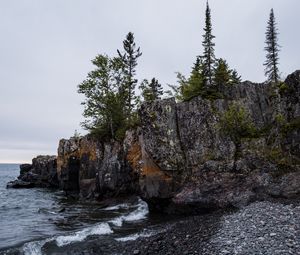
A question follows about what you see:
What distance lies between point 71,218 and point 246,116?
1815 centimetres

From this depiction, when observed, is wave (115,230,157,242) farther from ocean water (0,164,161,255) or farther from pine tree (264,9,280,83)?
pine tree (264,9,280,83)

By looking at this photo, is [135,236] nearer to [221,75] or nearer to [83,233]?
[83,233]

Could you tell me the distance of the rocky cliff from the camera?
83.1 ft

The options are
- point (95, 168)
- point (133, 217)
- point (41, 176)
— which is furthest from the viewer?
point (41, 176)

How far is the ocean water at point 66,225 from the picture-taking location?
69.7 feet

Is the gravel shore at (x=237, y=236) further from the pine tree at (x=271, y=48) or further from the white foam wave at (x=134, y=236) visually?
the pine tree at (x=271, y=48)

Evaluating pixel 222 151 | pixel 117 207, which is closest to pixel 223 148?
pixel 222 151

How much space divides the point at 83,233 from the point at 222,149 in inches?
505

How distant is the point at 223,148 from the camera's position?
91.2 ft

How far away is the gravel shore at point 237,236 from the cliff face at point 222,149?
4005mm

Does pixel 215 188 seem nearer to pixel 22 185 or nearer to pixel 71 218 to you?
pixel 71 218

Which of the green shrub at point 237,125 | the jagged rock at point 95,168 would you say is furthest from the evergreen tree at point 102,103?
the green shrub at point 237,125

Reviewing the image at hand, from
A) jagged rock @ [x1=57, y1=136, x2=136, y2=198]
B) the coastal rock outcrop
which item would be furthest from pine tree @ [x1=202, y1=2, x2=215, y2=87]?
the coastal rock outcrop

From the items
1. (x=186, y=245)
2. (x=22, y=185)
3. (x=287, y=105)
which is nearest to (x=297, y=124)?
(x=287, y=105)
